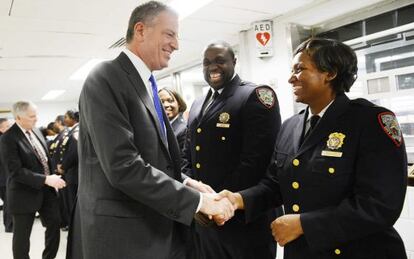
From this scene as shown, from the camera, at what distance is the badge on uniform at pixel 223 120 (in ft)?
6.41

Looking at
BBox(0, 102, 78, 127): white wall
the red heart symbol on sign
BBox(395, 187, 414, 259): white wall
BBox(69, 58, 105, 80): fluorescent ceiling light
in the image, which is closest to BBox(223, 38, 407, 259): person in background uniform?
BBox(395, 187, 414, 259): white wall

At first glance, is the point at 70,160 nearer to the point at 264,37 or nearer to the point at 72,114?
the point at 72,114

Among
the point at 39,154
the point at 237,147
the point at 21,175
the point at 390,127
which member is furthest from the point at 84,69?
the point at 390,127

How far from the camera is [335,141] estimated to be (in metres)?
1.30

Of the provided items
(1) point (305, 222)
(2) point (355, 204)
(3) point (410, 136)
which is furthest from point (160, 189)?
(3) point (410, 136)

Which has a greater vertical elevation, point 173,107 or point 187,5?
point 187,5

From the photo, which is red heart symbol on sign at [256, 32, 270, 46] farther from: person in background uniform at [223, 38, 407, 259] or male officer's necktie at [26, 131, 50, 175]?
male officer's necktie at [26, 131, 50, 175]

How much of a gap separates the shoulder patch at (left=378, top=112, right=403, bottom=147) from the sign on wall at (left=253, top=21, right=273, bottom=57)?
9.00 feet

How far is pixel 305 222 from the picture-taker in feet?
4.18

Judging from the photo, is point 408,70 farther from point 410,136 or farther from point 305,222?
point 305,222

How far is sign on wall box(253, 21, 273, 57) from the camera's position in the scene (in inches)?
151

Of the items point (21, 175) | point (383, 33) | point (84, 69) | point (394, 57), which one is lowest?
point (21, 175)

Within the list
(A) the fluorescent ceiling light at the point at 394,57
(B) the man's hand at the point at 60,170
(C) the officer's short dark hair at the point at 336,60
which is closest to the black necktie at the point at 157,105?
(C) the officer's short dark hair at the point at 336,60

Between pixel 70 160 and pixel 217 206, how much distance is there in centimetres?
348
